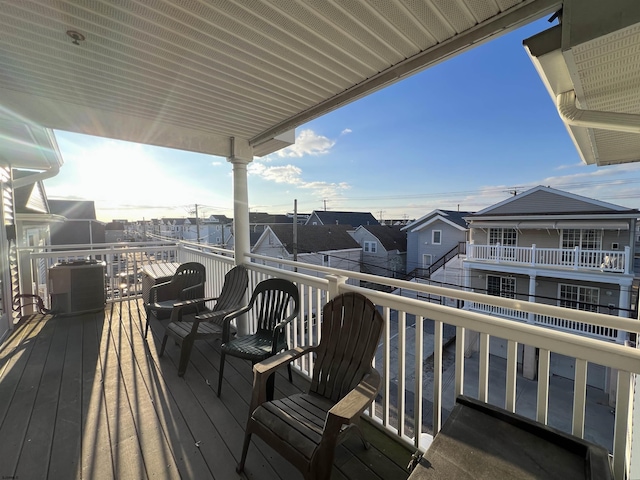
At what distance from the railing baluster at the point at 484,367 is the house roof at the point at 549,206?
1112 cm

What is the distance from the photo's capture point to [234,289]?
338 cm

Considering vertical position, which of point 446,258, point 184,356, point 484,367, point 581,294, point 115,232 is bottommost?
point 581,294

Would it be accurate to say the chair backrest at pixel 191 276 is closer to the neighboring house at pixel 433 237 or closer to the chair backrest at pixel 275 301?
the chair backrest at pixel 275 301

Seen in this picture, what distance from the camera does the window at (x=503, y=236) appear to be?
440 inches

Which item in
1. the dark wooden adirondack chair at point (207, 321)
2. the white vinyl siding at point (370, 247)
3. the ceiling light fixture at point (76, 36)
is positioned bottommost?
the white vinyl siding at point (370, 247)

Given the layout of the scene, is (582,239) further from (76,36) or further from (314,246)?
(76,36)

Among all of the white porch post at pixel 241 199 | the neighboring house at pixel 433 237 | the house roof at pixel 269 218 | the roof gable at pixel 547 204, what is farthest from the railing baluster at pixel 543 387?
the house roof at pixel 269 218

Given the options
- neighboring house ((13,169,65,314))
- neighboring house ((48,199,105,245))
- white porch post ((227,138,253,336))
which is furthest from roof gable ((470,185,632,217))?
neighboring house ((48,199,105,245))

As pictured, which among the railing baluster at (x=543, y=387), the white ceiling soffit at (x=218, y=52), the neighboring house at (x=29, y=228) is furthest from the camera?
the neighboring house at (x=29, y=228)

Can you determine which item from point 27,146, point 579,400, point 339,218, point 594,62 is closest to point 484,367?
point 579,400

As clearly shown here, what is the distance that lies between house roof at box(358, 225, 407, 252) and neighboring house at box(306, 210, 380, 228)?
206 inches

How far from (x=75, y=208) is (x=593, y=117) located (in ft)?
76.0

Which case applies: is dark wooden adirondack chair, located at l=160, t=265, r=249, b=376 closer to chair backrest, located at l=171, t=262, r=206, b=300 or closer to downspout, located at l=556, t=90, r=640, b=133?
chair backrest, located at l=171, t=262, r=206, b=300

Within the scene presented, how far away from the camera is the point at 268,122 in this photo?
3.00 metres
